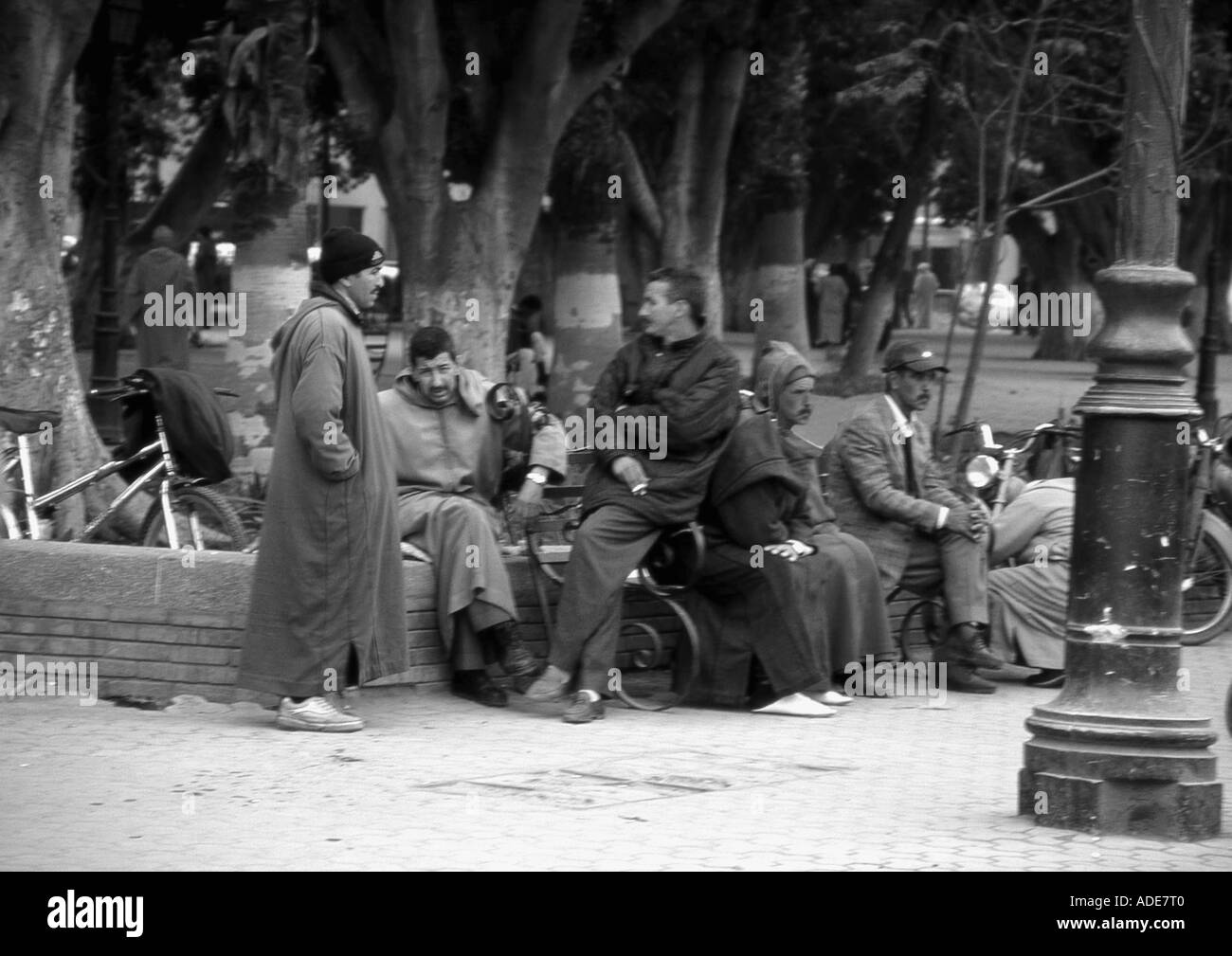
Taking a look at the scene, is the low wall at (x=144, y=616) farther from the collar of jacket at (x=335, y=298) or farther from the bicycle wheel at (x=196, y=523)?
the collar of jacket at (x=335, y=298)

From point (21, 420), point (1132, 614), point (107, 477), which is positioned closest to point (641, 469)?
point (1132, 614)

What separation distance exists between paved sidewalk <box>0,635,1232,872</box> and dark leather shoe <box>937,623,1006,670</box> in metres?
0.55

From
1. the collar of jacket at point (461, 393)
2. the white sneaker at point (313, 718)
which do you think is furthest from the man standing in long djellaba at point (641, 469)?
the white sneaker at point (313, 718)

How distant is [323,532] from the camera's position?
Result: 7.55m

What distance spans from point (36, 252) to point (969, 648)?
4897mm

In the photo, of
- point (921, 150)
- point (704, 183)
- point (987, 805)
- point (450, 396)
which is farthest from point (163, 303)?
point (921, 150)

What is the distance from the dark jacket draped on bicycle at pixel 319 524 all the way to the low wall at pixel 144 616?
0.46 metres

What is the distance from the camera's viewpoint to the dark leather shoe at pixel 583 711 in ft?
26.4

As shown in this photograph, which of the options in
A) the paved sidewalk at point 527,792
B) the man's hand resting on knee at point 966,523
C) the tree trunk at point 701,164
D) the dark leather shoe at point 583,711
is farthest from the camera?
the tree trunk at point 701,164

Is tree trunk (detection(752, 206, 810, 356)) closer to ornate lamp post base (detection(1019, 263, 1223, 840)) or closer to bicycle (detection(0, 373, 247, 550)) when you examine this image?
bicycle (detection(0, 373, 247, 550))

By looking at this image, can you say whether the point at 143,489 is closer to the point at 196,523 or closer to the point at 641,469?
the point at 196,523

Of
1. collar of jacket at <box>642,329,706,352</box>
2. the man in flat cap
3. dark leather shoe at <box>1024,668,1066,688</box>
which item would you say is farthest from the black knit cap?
dark leather shoe at <box>1024,668,1066,688</box>

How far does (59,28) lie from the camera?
1036 cm

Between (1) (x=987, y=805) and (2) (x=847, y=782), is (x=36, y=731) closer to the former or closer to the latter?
(2) (x=847, y=782)
